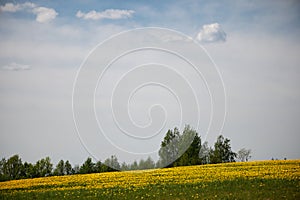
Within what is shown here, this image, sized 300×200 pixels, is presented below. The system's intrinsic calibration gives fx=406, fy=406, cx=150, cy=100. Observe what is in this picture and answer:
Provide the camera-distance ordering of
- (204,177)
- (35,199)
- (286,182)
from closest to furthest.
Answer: (286,182)
(35,199)
(204,177)

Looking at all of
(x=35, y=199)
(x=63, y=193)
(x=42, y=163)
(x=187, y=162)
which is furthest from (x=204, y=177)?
(x=42, y=163)

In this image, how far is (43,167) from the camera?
57.7m

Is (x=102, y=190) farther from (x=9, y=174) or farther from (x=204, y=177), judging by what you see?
(x=9, y=174)

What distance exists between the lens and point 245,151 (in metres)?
66.1

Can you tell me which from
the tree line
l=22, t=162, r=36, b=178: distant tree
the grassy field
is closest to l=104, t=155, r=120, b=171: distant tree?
the tree line

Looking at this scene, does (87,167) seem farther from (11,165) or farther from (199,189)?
(199,189)

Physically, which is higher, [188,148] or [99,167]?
[188,148]

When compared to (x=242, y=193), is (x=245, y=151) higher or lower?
higher

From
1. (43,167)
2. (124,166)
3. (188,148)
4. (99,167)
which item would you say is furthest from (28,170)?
(188,148)

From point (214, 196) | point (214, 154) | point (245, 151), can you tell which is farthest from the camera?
point (245, 151)

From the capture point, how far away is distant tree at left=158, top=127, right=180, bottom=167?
180ft

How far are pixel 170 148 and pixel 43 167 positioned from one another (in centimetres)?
1827

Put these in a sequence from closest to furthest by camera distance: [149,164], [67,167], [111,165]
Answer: [149,164] < [111,165] < [67,167]

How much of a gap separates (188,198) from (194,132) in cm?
3489
